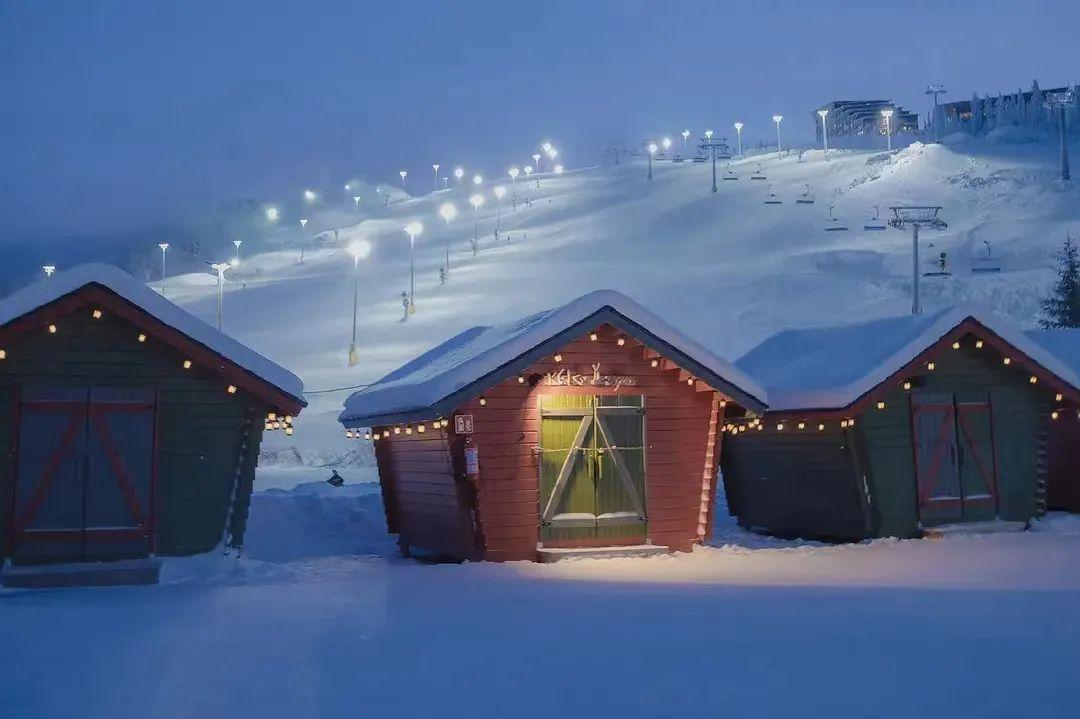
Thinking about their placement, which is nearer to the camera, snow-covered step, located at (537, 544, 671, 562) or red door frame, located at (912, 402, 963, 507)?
snow-covered step, located at (537, 544, 671, 562)

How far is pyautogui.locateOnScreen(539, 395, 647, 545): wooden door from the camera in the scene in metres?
15.8

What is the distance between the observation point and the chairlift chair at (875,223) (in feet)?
227

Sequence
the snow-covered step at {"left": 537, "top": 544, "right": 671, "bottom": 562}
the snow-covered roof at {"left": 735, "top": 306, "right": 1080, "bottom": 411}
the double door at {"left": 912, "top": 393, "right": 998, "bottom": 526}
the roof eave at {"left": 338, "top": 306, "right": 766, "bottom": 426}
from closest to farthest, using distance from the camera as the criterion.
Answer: the roof eave at {"left": 338, "top": 306, "right": 766, "bottom": 426}, the snow-covered step at {"left": 537, "top": 544, "right": 671, "bottom": 562}, the snow-covered roof at {"left": 735, "top": 306, "right": 1080, "bottom": 411}, the double door at {"left": 912, "top": 393, "right": 998, "bottom": 526}

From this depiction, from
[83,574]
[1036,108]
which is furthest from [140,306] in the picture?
[1036,108]

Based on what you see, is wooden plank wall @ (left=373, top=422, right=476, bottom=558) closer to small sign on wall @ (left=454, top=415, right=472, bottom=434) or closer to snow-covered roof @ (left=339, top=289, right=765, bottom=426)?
small sign on wall @ (left=454, top=415, right=472, bottom=434)

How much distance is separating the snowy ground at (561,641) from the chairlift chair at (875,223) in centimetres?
5718

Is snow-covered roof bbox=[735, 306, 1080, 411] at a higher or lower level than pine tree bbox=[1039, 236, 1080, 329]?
lower

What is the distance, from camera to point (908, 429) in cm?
1778

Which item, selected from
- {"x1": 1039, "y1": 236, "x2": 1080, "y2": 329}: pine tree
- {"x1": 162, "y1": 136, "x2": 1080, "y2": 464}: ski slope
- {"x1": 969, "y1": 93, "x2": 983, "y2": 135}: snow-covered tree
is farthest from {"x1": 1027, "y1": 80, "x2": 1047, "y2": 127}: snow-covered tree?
{"x1": 1039, "y1": 236, "x2": 1080, "y2": 329}: pine tree

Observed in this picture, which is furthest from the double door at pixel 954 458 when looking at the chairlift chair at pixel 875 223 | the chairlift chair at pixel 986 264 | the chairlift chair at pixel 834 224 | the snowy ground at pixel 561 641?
the chairlift chair at pixel 834 224

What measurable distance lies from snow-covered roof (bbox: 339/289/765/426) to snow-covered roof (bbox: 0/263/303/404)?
1858mm

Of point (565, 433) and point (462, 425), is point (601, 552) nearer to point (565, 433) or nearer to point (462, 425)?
point (565, 433)

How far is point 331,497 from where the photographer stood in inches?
862

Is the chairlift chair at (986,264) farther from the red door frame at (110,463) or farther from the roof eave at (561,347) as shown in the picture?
the red door frame at (110,463)
